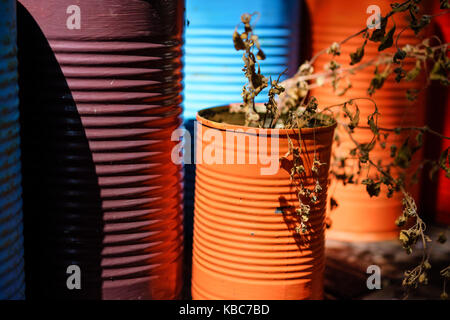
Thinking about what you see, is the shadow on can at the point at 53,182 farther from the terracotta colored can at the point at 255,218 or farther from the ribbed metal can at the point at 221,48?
the ribbed metal can at the point at 221,48

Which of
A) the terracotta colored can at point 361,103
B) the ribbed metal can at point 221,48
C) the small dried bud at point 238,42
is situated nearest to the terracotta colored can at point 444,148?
the terracotta colored can at point 361,103

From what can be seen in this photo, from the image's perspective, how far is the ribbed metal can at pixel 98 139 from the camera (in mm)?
2029

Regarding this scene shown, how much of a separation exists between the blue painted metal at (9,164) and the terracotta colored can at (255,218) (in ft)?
2.41

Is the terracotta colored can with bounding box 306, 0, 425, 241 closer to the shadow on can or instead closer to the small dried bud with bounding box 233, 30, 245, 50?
the small dried bud with bounding box 233, 30, 245, 50

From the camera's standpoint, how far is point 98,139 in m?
2.11

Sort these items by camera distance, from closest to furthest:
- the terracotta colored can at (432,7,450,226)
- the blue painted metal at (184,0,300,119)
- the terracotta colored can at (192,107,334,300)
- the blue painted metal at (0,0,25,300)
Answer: the blue painted metal at (0,0,25,300)
the terracotta colored can at (192,107,334,300)
the blue painted metal at (184,0,300,119)
the terracotta colored can at (432,7,450,226)

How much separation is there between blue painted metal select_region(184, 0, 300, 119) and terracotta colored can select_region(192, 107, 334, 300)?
870 mm

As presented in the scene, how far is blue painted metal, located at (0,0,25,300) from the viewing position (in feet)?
5.83

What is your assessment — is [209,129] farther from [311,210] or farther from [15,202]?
[15,202]

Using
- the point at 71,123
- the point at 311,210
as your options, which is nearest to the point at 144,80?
the point at 71,123

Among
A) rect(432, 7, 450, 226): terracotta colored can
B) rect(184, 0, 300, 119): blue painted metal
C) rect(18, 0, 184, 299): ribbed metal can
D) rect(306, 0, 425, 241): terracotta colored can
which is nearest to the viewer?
rect(18, 0, 184, 299): ribbed metal can

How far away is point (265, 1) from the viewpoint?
10.1 feet

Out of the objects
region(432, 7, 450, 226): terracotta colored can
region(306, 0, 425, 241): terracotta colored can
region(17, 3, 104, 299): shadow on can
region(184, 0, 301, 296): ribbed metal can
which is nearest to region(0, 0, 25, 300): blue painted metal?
region(17, 3, 104, 299): shadow on can

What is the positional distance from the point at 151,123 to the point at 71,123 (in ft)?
0.98
